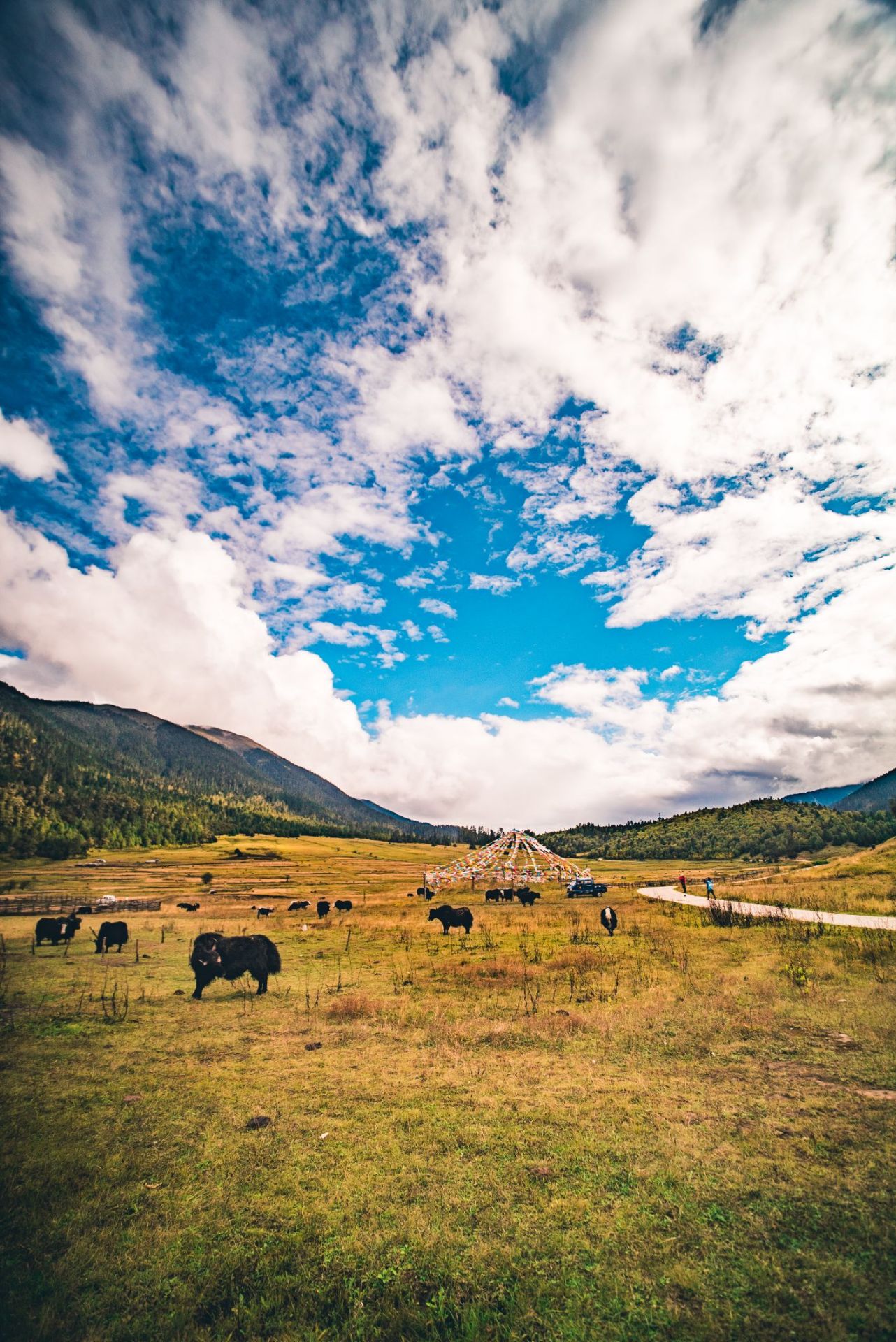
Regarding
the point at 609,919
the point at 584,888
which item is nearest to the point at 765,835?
the point at 584,888

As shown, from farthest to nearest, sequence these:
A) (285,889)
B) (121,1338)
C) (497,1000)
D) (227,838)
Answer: (227,838), (285,889), (497,1000), (121,1338)

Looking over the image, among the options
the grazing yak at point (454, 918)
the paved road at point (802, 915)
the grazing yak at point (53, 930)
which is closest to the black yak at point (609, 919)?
the paved road at point (802, 915)

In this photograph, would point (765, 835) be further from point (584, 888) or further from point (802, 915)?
point (802, 915)

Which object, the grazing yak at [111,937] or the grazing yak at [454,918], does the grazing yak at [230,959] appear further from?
the grazing yak at [454,918]

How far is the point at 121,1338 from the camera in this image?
5.28 metres

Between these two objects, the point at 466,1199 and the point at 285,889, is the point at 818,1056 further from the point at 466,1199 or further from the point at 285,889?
the point at 285,889

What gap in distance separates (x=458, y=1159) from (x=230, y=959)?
12872 millimetres

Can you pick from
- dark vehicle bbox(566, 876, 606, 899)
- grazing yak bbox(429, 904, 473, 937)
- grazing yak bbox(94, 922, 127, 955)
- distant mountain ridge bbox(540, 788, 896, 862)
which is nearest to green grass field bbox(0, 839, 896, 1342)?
grazing yak bbox(94, 922, 127, 955)

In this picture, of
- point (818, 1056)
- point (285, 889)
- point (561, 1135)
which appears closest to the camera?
point (561, 1135)

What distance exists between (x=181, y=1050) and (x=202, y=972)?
220 inches

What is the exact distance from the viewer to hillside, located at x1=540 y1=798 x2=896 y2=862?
130000mm

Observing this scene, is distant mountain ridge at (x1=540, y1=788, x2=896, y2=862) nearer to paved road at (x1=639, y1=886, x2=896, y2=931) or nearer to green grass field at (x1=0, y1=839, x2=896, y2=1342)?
paved road at (x1=639, y1=886, x2=896, y2=931)

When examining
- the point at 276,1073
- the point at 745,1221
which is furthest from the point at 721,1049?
the point at 276,1073

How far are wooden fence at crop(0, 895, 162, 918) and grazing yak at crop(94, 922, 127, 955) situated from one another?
21.0 metres
